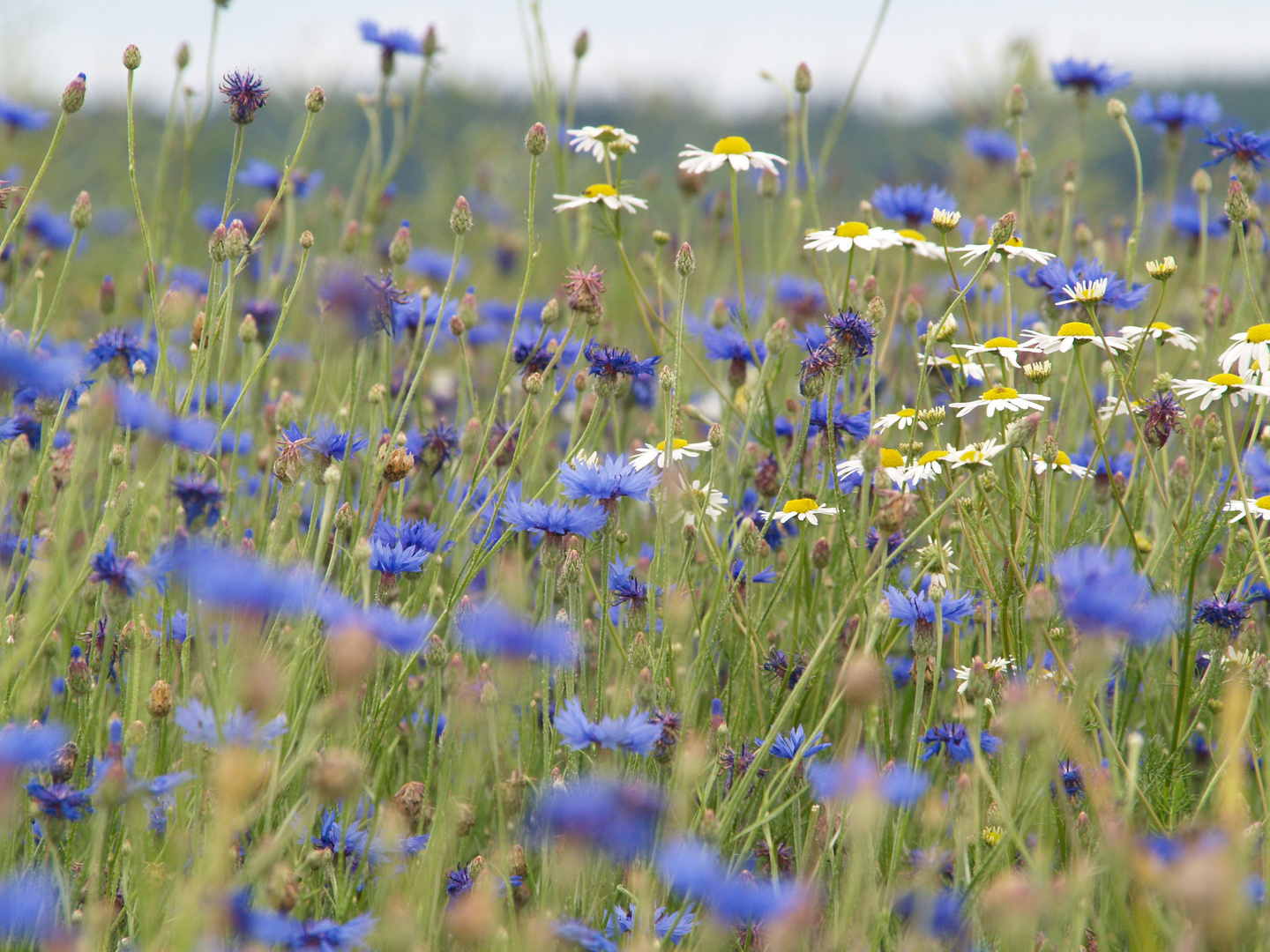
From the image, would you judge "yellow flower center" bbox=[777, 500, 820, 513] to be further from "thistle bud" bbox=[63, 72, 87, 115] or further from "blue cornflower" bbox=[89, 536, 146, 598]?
"thistle bud" bbox=[63, 72, 87, 115]

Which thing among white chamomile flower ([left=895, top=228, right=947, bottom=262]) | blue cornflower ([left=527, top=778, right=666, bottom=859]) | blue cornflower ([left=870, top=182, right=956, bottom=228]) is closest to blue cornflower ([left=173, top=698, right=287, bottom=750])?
blue cornflower ([left=527, top=778, right=666, bottom=859])

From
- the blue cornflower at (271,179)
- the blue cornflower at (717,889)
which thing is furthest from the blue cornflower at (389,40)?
the blue cornflower at (717,889)

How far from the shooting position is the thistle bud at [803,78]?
8.62 feet

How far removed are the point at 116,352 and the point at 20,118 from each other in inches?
66.1

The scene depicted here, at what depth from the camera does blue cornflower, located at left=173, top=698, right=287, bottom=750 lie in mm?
1121

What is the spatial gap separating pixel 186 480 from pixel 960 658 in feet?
4.55

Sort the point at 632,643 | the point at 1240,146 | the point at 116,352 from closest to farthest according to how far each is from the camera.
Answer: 1. the point at 632,643
2. the point at 116,352
3. the point at 1240,146

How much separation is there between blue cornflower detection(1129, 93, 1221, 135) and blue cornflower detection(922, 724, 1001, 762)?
2.11 metres

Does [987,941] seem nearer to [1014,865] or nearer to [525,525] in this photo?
[1014,865]

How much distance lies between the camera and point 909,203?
259cm

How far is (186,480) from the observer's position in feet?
6.29

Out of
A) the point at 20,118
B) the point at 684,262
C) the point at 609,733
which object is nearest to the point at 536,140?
the point at 684,262

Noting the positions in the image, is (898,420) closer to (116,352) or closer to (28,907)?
(28,907)

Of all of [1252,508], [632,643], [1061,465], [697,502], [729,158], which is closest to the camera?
[632,643]
